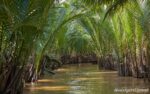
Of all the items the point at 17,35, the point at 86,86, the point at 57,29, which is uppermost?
the point at 57,29

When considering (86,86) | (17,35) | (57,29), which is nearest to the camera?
(17,35)

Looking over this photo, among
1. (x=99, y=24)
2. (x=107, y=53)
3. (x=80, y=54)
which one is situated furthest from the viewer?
(x=80, y=54)

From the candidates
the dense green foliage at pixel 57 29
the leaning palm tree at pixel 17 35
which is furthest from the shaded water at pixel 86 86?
the leaning palm tree at pixel 17 35

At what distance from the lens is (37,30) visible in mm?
9672

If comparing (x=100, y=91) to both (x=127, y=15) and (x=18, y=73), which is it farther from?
(x=127, y=15)

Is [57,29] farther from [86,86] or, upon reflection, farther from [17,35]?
[17,35]

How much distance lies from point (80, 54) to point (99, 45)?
59.0ft

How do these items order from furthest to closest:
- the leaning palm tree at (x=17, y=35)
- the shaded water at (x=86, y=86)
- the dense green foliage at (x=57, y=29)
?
1. the shaded water at (x=86, y=86)
2. the dense green foliage at (x=57, y=29)
3. the leaning palm tree at (x=17, y=35)

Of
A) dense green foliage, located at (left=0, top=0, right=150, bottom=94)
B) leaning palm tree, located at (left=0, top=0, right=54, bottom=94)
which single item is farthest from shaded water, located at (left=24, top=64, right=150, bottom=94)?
leaning palm tree, located at (left=0, top=0, right=54, bottom=94)

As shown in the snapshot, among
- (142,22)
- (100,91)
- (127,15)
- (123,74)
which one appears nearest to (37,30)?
(100,91)

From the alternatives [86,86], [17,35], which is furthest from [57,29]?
[17,35]

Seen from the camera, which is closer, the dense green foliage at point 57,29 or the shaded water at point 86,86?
the dense green foliage at point 57,29

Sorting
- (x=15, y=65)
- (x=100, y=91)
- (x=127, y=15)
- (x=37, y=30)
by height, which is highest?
(x=127, y=15)

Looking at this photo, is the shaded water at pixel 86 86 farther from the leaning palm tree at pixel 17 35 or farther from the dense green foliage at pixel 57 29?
the leaning palm tree at pixel 17 35
